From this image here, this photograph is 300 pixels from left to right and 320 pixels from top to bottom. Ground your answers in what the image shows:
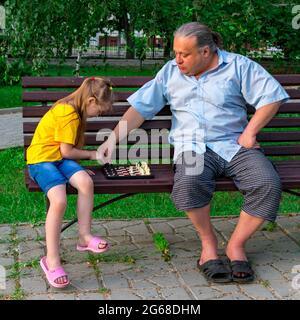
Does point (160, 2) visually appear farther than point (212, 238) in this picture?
Yes

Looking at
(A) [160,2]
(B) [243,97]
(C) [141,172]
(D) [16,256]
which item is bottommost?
(D) [16,256]

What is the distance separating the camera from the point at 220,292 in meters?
4.08

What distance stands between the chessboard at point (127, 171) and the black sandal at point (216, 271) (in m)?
0.63

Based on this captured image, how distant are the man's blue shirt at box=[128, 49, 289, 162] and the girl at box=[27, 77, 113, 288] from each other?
0.48 m

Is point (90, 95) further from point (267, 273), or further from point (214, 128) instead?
point (267, 273)

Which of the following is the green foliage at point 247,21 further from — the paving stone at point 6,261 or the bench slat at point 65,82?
the paving stone at point 6,261

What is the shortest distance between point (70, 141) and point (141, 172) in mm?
531

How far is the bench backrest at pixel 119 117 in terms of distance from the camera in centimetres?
492

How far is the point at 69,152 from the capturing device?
4.35m

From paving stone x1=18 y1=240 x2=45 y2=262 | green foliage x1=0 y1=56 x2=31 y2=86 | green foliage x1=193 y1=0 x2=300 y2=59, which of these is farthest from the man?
green foliage x1=0 y1=56 x2=31 y2=86

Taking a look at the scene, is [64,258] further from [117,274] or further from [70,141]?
[70,141]

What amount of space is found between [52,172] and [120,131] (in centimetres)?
62

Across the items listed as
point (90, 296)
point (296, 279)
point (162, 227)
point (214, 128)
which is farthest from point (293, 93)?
point (90, 296)
